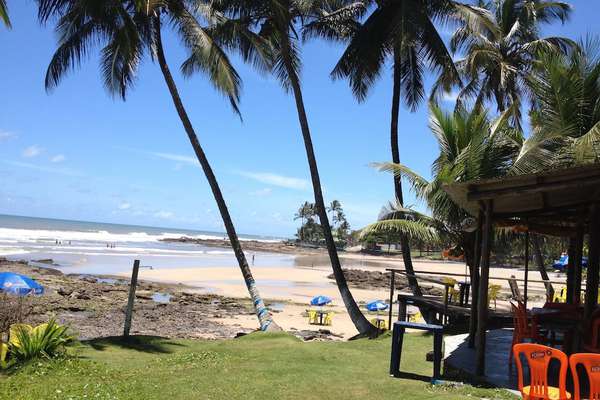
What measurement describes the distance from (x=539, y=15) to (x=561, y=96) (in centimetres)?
991

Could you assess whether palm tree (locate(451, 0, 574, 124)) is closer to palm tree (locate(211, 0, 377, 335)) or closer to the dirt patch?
palm tree (locate(211, 0, 377, 335))

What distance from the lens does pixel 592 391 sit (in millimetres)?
4734

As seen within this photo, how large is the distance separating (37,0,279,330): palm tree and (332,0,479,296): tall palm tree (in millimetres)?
2826

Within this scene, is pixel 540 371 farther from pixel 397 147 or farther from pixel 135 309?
pixel 135 309

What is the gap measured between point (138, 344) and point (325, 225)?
199 inches

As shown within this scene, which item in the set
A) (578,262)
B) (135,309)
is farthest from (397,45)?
(135,309)

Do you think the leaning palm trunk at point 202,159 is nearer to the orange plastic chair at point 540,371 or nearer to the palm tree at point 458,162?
the palm tree at point 458,162

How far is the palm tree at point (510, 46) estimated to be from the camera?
1703 centimetres

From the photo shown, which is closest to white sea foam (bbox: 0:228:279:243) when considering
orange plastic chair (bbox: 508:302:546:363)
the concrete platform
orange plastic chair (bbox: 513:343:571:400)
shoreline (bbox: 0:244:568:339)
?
shoreline (bbox: 0:244:568:339)

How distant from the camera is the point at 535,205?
9367 millimetres

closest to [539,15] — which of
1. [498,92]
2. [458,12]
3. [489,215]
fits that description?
[498,92]

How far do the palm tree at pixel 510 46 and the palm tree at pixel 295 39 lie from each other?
475 centimetres

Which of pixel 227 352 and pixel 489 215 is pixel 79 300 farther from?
pixel 489 215

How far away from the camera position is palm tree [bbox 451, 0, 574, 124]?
17031mm
